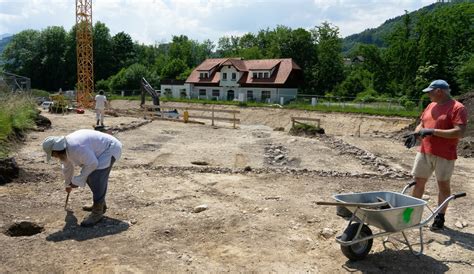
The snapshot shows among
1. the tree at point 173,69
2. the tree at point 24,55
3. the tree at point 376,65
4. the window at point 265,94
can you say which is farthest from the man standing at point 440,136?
the tree at point 24,55

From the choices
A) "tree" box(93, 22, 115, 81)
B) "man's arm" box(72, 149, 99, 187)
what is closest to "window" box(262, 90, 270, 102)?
"tree" box(93, 22, 115, 81)

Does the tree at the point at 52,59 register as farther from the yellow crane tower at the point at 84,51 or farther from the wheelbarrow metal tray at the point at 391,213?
the wheelbarrow metal tray at the point at 391,213

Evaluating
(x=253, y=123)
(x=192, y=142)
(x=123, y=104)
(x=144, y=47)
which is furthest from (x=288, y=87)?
(x=144, y=47)

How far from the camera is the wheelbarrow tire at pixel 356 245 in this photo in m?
4.32

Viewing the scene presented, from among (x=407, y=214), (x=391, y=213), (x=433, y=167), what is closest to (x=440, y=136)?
(x=433, y=167)

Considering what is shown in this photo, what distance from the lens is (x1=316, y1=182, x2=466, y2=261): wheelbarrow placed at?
13.7 ft

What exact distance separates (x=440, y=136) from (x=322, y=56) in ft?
167

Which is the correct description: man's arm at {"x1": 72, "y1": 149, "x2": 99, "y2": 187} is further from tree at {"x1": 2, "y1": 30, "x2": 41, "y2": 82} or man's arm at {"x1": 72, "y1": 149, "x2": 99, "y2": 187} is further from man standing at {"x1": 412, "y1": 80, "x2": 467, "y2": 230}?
tree at {"x1": 2, "y1": 30, "x2": 41, "y2": 82}

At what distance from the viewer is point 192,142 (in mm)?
15164

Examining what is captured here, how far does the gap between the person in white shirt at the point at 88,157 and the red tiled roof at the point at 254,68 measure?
135ft

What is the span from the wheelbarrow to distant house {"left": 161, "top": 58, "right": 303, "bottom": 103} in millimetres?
38553

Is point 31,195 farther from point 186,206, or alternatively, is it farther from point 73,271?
point 73,271

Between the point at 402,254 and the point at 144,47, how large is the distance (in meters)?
91.8

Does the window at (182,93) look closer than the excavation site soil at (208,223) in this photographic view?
No
